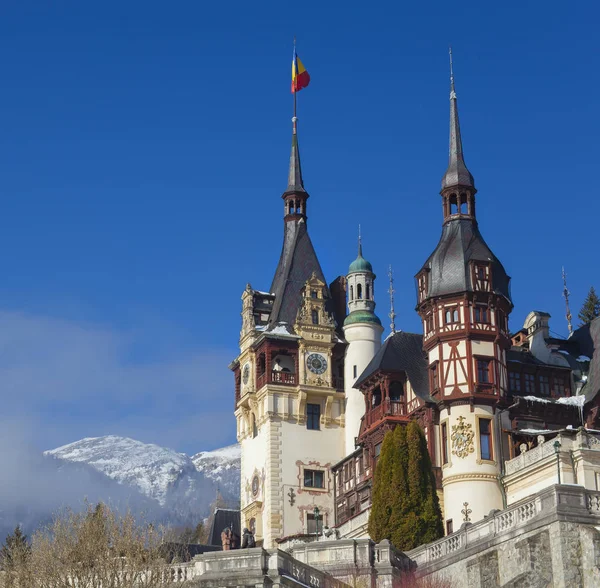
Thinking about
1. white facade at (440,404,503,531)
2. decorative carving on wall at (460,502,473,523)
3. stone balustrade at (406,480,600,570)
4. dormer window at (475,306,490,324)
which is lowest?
stone balustrade at (406,480,600,570)

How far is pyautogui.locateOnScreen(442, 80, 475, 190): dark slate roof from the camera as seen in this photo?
7544 centimetres

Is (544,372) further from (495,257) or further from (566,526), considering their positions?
(566,526)

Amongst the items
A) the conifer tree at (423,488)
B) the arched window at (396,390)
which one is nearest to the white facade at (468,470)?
the conifer tree at (423,488)

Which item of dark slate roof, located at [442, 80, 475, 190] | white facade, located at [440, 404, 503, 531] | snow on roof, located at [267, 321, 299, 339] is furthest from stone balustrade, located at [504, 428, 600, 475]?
snow on roof, located at [267, 321, 299, 339]

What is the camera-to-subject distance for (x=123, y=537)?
4300 centimetres

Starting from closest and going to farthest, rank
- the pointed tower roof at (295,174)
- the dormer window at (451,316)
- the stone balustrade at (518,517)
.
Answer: the stone balustrade at (518,517) < the dormer window at (451,316) < the pointed tower roof at (295,174)

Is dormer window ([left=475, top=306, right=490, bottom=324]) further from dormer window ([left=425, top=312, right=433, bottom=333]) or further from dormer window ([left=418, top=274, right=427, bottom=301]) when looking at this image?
dormer window ([left=418, top=274, right=427, bottom=301])

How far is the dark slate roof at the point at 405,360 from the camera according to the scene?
239 feet

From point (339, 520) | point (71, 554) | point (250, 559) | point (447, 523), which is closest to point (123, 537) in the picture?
point (71, 554)

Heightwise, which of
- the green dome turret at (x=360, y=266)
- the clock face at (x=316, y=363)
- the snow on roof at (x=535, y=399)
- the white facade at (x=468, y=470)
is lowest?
the white facade at (x=468, y=470)

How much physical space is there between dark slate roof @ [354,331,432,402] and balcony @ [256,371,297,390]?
25.0ft

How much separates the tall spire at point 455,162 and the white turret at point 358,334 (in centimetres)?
1352

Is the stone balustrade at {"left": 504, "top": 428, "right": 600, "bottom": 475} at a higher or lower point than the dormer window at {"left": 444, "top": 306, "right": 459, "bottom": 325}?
lower

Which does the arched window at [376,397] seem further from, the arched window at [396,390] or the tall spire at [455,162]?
the tall spire at [455,162]
